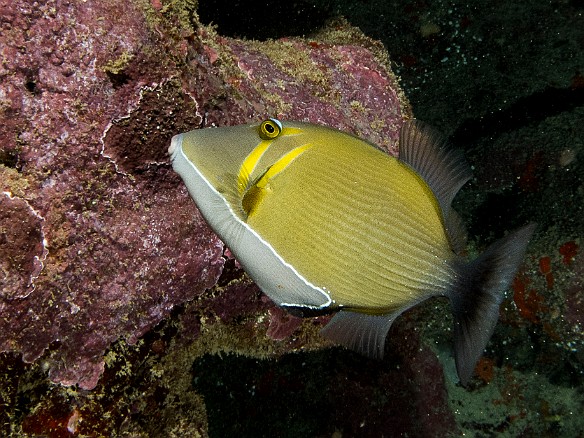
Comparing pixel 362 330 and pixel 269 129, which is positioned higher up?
pixel 269 129

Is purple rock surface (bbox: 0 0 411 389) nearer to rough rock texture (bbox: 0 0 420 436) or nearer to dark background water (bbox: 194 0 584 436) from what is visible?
rough rock texture (bbox: 0 0 420 436)

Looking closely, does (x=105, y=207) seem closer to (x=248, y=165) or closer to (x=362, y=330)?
(x=248, y=165)

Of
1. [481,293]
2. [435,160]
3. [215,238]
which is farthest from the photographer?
[215,238]

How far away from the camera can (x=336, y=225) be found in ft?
5.09

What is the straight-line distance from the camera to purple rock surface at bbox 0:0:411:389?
191cm

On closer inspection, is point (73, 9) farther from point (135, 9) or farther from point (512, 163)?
point (512, 163)

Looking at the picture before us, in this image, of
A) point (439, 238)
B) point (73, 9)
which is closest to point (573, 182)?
point (439, 238)

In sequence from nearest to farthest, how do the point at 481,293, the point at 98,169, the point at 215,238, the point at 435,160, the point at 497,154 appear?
the point at 481,293
the point at 435,160
the point at 98,169
the point at 215,238
the point at 497,154

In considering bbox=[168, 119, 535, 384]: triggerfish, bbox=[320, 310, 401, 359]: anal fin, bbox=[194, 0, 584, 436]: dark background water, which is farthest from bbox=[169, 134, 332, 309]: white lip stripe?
bbox=[194, 0, 584, 436]: dark background water

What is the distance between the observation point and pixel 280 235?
1540mm

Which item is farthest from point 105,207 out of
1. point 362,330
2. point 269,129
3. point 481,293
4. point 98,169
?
point 481,293

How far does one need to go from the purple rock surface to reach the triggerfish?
651mm

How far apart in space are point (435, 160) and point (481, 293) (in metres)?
0.50

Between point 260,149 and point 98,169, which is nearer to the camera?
point 260,149
